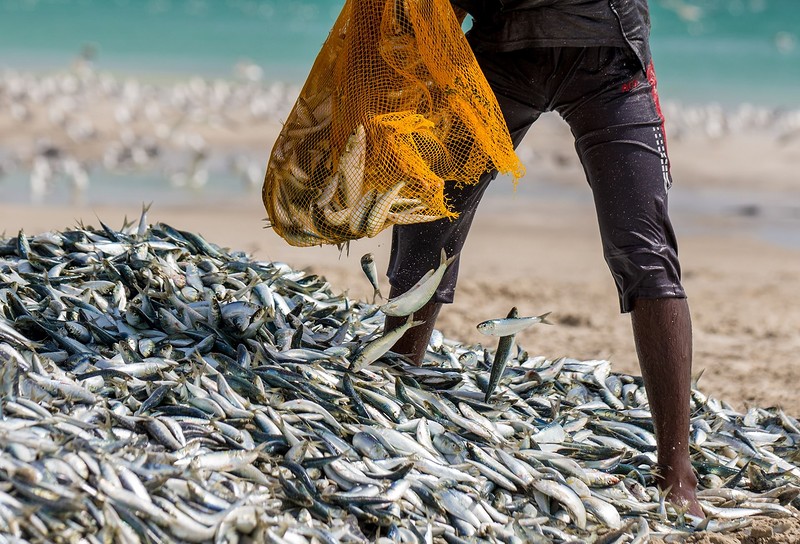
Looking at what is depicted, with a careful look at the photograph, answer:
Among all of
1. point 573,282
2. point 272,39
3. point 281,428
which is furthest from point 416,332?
point 272,39

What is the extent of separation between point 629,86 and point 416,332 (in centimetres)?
119

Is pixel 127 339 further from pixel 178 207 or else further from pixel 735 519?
pixel 178 207

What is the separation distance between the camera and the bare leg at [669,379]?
3238 millimetres

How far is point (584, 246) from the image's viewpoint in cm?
973

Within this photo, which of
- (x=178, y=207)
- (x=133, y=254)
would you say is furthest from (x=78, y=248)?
(x=178, y=207)

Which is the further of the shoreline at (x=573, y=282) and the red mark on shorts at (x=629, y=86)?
the shoreline at (x=573, y=282)

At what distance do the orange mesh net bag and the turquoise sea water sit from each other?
55.5ft

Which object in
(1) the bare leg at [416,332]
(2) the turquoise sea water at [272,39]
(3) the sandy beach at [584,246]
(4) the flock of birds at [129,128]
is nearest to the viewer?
(1) the bare leg at [416,332]

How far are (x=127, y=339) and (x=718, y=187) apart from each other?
10.7 meters

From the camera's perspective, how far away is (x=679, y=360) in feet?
10.7

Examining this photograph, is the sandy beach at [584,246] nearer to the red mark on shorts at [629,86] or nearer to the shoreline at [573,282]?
the shoreline at [573,282]

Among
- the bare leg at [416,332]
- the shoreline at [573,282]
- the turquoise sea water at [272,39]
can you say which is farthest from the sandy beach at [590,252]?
the turquoise sea water at [272,39]

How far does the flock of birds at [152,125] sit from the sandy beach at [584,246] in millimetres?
109

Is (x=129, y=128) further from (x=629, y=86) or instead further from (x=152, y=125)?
(x=629, y=86)
